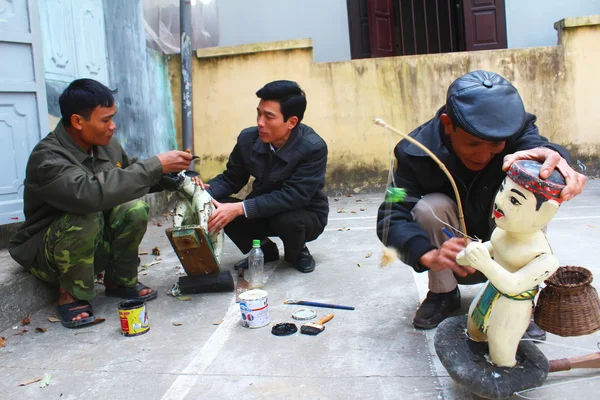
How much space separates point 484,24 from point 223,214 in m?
6.18

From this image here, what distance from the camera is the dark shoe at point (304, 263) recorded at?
3756mm

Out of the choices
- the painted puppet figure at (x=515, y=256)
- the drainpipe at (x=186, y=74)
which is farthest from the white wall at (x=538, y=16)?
the painted puppet figure at (x=515, y=256)

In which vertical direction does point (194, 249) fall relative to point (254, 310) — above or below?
above

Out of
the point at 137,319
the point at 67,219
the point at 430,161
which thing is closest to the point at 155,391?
the point at 137,319

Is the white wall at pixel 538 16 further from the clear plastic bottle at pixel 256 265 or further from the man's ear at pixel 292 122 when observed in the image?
the clear plastic bottle at pixel 256 265

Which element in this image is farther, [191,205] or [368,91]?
[368,91]

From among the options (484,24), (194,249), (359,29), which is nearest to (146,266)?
(194,249)

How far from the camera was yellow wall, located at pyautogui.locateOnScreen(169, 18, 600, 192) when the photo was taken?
680 cm

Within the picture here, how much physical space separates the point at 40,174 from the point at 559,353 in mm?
2597

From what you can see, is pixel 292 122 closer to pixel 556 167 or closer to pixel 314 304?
pixel 314 304

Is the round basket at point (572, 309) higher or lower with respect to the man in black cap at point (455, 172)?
lower

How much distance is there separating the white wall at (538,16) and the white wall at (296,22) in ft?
7.80

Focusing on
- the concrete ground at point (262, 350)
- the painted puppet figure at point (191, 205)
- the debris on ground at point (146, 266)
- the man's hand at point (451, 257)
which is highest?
the painted puppet figure at point (191, 205)

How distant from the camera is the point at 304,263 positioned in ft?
12.4
